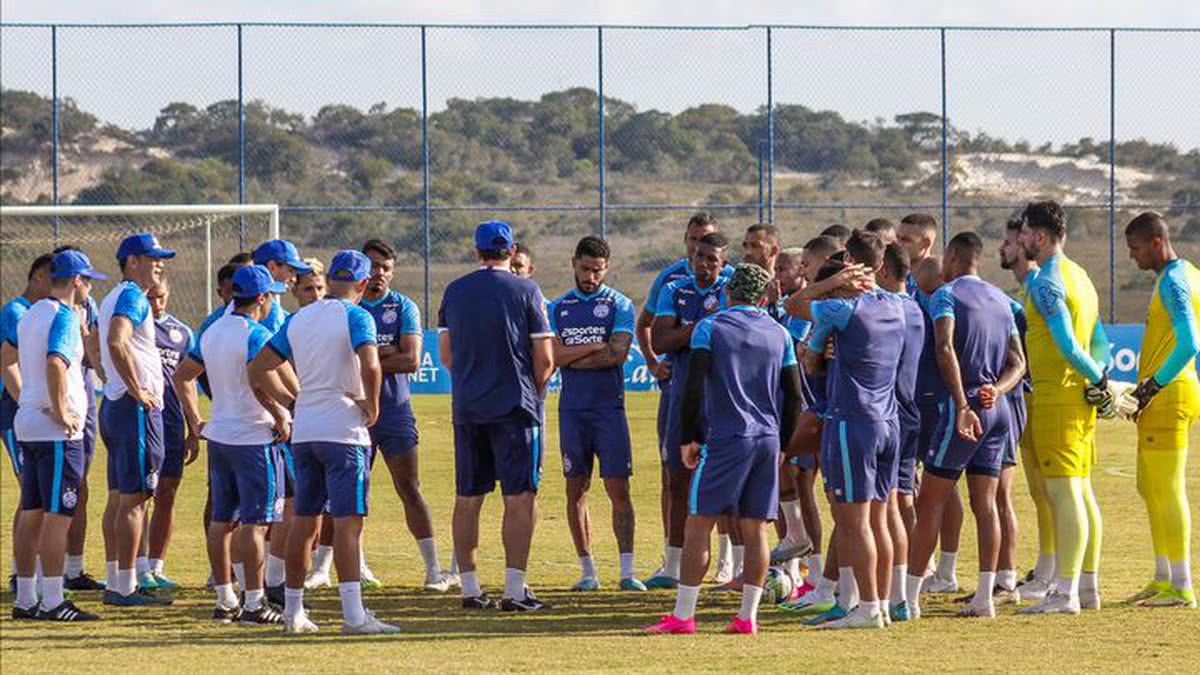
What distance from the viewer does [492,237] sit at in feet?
42.6

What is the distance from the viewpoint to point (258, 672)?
10.6m

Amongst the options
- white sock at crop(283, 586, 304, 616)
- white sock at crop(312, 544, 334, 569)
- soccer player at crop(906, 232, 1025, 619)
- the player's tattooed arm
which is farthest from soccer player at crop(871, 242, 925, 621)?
white sock at crop(312, 544, 334, 569)

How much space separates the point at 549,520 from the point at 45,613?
6.24 m

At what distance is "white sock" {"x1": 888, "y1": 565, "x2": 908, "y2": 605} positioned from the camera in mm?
12398

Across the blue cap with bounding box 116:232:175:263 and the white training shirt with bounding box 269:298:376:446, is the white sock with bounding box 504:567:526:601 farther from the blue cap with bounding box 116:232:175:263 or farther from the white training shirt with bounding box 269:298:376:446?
the blue cap with bounding box 116:232:175:263

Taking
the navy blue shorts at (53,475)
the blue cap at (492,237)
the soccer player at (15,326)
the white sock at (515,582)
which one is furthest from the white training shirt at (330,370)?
the soccer player at (15,326)

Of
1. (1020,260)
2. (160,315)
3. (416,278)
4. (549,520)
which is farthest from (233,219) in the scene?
(1020,260)

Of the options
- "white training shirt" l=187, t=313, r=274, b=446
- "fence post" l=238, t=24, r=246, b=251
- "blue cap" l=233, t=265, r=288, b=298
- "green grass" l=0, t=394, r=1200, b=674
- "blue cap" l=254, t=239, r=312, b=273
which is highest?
"fence post" l=238, t=24, r=246, b=251

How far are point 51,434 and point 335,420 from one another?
1.99m

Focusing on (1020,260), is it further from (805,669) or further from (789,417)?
(805,669)

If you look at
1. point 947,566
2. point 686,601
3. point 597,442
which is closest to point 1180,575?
point 947,566

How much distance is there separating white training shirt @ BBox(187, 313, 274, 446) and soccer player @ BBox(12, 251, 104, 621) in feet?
3.28

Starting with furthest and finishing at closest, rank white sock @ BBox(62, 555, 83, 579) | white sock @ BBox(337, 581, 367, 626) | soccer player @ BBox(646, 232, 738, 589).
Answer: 1. white sock @ BBox(62, 555, 83, 579)
2. soccer player @ BBox(646, 232, 738, 589)
3. white sock @ BBox(337, 581, 367, 626)

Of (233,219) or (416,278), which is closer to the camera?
(233,219)
